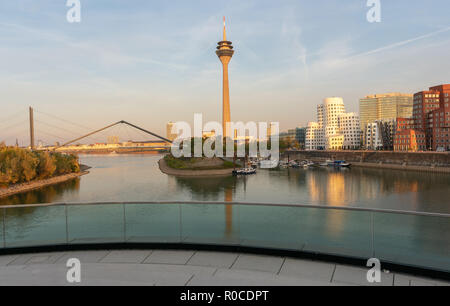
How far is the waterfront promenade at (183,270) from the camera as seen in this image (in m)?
3.66

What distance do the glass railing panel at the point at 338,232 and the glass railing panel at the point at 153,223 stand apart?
Answer: 1892 mm

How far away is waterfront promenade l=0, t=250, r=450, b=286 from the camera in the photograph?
3664 mm

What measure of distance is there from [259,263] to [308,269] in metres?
0.60

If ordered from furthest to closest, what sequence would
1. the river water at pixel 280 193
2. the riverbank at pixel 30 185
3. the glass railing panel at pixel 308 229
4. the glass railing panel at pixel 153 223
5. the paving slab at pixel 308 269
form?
the riverbank at pixel 30 185 < the river water at pixel 280 193 < the glass railing panel at pixel 153 223 < the glass railing panel at pixel 308 229 < the paving slab at pixel 308 269

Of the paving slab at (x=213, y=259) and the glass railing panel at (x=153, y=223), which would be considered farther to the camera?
the glass railing panel at (x=153, y=223)

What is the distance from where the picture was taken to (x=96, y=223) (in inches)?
208

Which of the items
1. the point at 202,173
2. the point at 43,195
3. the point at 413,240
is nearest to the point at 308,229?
the point at 413,240

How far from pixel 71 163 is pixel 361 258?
5520 centimetres

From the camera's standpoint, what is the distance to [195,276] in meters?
3.87

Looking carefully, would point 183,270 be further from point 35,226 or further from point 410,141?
point 410,141

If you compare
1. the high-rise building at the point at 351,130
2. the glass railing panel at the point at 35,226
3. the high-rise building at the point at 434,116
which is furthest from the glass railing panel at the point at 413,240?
the high-rise building at the point at 351,130

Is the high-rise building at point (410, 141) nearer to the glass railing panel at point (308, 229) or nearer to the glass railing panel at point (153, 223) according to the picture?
the glass railing panel at point (308, 229)
